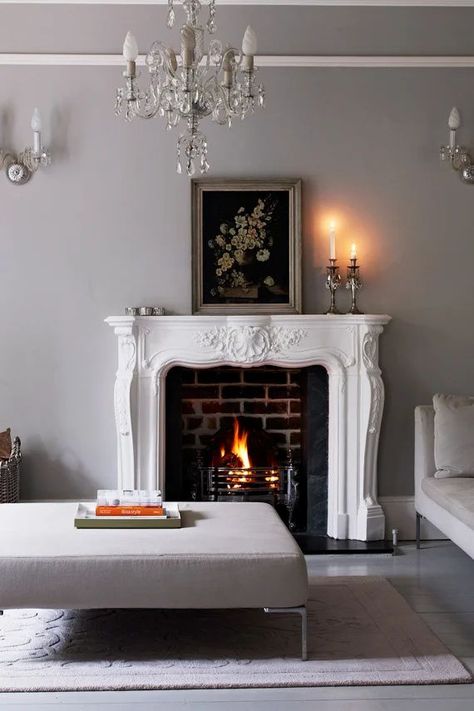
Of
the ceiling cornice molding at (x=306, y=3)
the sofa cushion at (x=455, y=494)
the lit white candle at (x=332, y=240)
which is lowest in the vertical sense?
the sofa cushion at (x=455, y=494)

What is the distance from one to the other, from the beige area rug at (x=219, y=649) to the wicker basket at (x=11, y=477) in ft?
4.08

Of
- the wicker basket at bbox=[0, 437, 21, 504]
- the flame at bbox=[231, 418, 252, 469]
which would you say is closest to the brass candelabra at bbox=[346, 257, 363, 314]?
the flame at bbox=[231, 418, 252, 469]

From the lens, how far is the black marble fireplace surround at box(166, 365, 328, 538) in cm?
542

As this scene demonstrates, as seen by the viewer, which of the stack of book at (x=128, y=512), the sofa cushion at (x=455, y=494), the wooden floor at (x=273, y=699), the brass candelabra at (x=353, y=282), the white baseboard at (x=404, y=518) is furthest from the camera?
the white baseboard at (x=404, y=518)

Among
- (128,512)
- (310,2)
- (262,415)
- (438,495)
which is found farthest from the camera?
(262,415)

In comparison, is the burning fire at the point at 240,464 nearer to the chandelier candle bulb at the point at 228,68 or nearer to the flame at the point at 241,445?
the flame at the point at 241,445

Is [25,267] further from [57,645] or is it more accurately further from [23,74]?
[57,645]

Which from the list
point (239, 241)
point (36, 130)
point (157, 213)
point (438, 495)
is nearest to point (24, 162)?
point (36, 130)

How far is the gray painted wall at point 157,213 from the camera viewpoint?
5.33m

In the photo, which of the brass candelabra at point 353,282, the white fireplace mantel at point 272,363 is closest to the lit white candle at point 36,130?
the white fireplace mantel at point 272,363

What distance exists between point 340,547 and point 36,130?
283 cm

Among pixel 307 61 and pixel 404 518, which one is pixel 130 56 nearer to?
pixel 307 61

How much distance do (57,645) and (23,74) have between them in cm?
329

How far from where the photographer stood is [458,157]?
17.6ft
